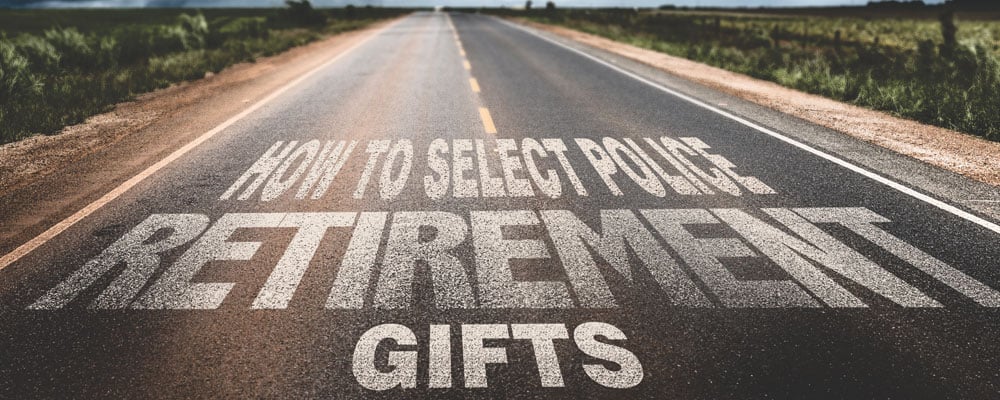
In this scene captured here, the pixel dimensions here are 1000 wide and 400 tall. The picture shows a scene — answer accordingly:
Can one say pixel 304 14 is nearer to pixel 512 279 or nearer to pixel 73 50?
pixel 73 50

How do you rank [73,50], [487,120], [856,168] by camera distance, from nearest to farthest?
[856,168]
[487,120]
[73,50]

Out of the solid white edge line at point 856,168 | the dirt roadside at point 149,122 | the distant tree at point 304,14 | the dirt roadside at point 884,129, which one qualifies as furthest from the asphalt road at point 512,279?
the distant tree at point 304,14

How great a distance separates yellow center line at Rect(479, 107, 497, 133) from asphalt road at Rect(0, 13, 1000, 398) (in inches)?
38.8

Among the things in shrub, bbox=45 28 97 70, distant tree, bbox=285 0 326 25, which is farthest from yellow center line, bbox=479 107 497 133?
distant tree, bbox=285 0 326 25

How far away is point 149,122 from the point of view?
819 centimetres

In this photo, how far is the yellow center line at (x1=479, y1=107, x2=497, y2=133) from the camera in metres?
7.56

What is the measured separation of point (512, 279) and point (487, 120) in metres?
4.91

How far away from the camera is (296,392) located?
2.50 meters

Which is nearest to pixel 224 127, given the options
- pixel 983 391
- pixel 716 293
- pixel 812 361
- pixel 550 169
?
pixel 550 169

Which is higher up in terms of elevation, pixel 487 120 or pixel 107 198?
pixel 487 120

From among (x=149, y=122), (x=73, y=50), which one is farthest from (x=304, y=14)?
(x=149, y=122)

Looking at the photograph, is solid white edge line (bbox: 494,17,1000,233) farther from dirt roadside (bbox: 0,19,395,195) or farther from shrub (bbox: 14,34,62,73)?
shrub (bbox: 14,34,62,73)

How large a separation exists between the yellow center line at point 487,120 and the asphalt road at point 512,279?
3.23 ft

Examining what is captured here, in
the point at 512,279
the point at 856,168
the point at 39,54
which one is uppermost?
the point at 39,54
